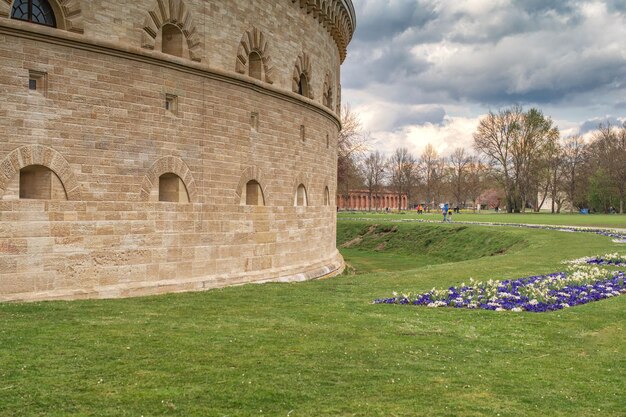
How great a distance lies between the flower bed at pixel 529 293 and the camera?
10266 millimetres

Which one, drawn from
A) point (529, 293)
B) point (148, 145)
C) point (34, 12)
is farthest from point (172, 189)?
point (529, 293)

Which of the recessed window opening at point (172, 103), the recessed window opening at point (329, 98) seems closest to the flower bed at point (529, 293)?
the recessed window opening at point (172, 103)

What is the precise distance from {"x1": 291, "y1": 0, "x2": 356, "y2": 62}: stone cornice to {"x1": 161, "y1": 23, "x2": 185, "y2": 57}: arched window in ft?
16.0

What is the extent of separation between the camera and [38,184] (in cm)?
1140

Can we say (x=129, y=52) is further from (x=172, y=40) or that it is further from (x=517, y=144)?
(x=517, y=144)

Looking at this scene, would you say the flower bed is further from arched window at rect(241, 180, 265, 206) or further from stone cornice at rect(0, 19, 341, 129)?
stone cornice at rect(0, 19, 341, 129)

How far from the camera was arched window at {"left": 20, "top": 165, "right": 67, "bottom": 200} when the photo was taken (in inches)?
448

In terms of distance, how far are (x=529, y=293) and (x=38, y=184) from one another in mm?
9595

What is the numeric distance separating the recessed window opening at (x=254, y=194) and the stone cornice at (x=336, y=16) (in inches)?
225

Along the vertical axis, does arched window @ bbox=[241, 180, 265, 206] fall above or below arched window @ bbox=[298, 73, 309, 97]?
below

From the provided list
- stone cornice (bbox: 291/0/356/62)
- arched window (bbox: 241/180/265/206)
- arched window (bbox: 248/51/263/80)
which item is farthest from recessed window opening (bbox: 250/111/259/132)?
stone cornice (bbox: 291/0/356/62)

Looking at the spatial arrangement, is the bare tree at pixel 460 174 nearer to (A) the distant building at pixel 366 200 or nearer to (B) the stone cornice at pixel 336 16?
(A) the distant building at pixel 366 200

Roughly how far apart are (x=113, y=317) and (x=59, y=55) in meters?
5.46

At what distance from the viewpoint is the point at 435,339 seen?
8016 mm
